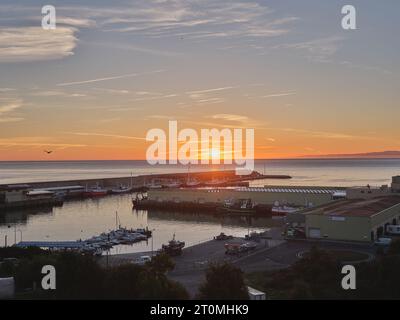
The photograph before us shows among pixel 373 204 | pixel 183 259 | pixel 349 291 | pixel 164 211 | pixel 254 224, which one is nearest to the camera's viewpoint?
pixel 349 291

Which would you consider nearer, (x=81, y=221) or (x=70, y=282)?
(x=70, y=282)

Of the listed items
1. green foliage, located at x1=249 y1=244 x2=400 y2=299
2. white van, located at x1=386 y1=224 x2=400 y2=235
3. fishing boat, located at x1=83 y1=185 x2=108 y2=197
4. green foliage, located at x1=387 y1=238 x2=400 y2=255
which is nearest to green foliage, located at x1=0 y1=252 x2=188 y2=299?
green foliage, located at x1=249 y1=244 x2=400 y2=299

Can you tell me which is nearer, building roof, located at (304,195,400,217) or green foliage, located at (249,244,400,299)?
green foliage, located at (249,244,400,299)

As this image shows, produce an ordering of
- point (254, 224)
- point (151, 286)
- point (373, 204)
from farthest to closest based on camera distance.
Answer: point (254, 224)
point (373, 204)
point (151, 286)

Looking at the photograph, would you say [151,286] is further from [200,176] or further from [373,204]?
[200,176]

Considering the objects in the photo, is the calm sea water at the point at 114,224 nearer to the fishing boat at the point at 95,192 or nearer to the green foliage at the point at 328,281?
the fishing boat at the point at 95,192

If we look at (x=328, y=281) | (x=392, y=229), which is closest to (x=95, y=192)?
(x=392, y=229)

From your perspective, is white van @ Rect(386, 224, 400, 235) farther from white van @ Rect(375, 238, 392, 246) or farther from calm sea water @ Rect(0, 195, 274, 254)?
calm sea water @ Rect(0, 195, 274, 254)
